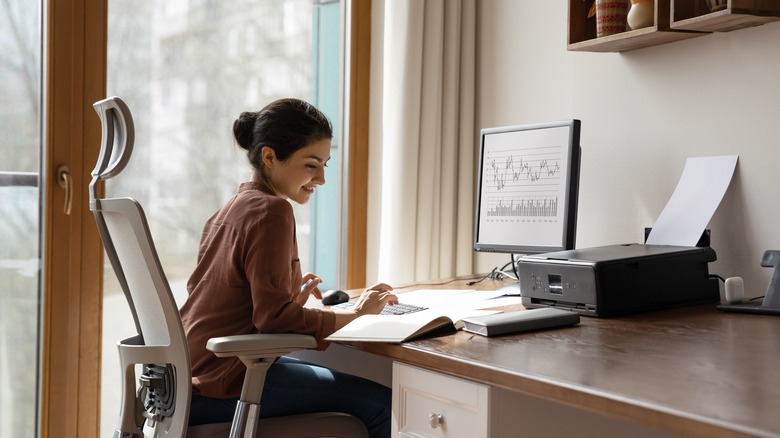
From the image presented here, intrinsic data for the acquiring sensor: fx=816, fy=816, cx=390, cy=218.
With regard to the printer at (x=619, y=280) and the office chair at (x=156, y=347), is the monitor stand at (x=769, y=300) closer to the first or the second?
the printer at (x=619, y=280)

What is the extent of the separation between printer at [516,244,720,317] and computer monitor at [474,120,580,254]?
268 millimetres

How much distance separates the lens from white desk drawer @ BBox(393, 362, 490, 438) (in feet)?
4.29

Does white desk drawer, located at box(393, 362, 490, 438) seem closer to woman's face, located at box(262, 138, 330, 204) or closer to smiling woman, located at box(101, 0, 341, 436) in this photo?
woman's face, located at box(262, 138, 330, 204)

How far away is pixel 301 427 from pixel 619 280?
0.71 metres

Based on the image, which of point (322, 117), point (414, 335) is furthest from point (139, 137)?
point (414, 335)

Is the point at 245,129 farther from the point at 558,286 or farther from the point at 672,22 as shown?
the point at 672,22

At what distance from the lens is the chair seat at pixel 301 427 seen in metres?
1.57

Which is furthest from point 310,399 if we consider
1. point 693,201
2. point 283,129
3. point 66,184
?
point 66,184

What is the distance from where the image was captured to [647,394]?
1055mm

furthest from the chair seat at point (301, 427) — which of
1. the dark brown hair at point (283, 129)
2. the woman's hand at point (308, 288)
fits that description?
the dark brown hair at point (283, 129)

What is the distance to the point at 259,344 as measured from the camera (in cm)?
147

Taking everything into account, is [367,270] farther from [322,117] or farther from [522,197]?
[322,117]

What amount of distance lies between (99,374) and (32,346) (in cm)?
21

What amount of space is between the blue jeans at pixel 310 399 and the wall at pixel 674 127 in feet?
2.91
